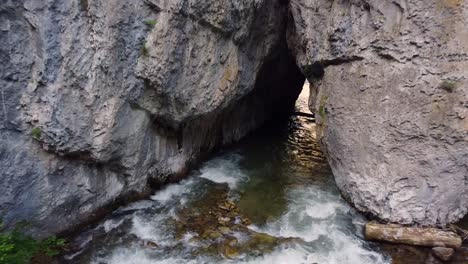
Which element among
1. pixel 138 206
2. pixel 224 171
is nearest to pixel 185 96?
pixel 138 206

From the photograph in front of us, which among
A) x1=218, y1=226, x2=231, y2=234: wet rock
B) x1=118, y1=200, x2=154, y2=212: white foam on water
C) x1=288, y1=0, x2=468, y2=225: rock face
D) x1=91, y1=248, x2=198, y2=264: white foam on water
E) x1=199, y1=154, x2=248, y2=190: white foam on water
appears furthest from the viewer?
x1=199, y1=154, x2=248, y2=190: white foam on water

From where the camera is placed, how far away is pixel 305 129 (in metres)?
16.1

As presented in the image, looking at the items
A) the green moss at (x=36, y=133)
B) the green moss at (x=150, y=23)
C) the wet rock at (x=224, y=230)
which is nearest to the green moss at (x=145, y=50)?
the green moss at (x=150, y=23)

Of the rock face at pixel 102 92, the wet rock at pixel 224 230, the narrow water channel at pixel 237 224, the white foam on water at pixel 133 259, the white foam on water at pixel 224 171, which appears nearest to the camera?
the rock face at pixel 102 92

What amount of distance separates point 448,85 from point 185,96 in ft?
19.3

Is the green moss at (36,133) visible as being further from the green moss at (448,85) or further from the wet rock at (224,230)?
the green moss at (448,85)

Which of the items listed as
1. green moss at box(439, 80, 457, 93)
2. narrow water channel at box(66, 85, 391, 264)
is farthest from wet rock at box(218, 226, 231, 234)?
green moss at box(439, 80, 457, 93)

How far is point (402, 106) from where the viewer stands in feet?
26.2

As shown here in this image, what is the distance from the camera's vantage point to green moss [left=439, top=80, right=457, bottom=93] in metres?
7.58

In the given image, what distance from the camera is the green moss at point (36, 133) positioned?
685cm

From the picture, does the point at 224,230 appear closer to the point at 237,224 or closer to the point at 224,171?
the point at 237,224

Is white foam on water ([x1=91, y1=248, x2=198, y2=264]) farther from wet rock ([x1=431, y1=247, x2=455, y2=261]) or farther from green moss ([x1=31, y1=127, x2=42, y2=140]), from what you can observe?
wet rock ([x1=431, y1=247, x2=455, y2=261])

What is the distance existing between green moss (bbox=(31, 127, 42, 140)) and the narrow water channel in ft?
7.85

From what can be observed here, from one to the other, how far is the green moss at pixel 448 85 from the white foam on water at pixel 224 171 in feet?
18.7
